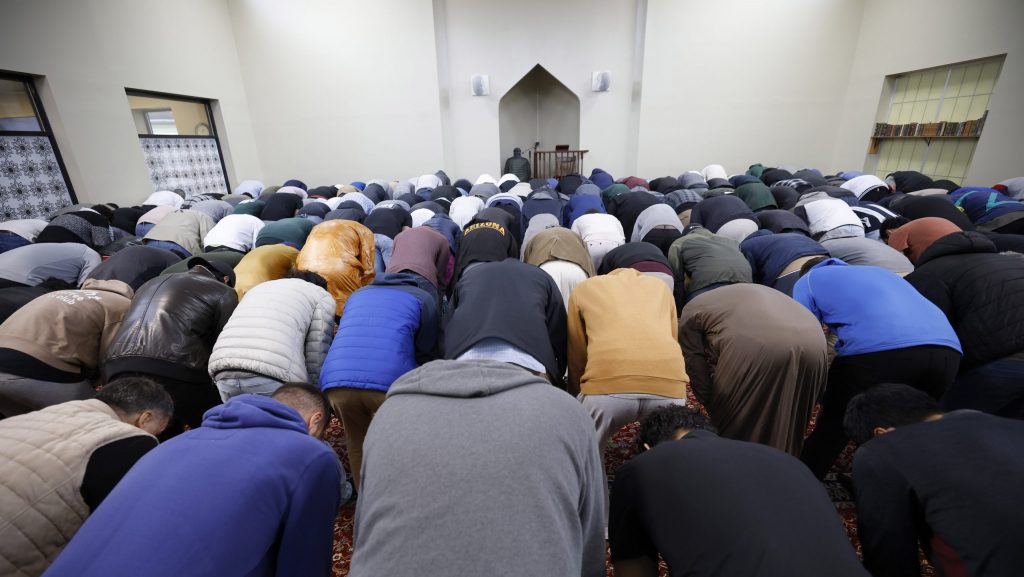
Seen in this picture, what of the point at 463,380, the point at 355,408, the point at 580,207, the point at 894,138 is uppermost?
the point at 894,138

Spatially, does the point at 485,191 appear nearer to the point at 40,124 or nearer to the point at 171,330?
the point at 171,330

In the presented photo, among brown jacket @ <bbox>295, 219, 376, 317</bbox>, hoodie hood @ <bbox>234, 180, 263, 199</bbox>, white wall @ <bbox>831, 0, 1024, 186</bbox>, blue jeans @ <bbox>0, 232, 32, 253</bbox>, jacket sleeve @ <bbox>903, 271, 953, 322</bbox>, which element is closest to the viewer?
jacket sleeve @ <bbox>903, 271, 953, 322</bbox>

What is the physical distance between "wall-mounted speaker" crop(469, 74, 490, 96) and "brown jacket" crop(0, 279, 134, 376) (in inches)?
293

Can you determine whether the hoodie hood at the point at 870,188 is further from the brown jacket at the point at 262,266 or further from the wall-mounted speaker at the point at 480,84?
the wall-mounted speaker at the point at 480,84

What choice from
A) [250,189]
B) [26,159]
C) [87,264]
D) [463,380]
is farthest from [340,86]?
[463,380]

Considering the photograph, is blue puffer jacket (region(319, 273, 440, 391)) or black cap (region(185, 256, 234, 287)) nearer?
blue puffer jacket (region(319, 273, 440, 391))

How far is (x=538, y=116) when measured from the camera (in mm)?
10789

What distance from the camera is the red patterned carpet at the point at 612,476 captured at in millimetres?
1681

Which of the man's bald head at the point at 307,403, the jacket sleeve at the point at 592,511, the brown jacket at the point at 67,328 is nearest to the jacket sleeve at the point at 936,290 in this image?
the jacket sleeve at the point at 592,511

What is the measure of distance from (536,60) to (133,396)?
8.67 m

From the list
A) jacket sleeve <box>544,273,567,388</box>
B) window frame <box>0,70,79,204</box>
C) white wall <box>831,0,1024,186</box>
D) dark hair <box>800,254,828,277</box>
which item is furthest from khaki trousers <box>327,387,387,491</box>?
white wall <box>831,0,1024,186</box>

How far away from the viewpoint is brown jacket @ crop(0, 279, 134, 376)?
5.79ft

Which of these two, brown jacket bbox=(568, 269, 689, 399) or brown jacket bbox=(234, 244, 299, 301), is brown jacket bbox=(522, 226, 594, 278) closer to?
brown jacket bbox=(568, 269, 689, 399)

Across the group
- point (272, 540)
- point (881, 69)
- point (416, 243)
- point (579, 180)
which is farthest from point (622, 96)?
point (272, 540)
